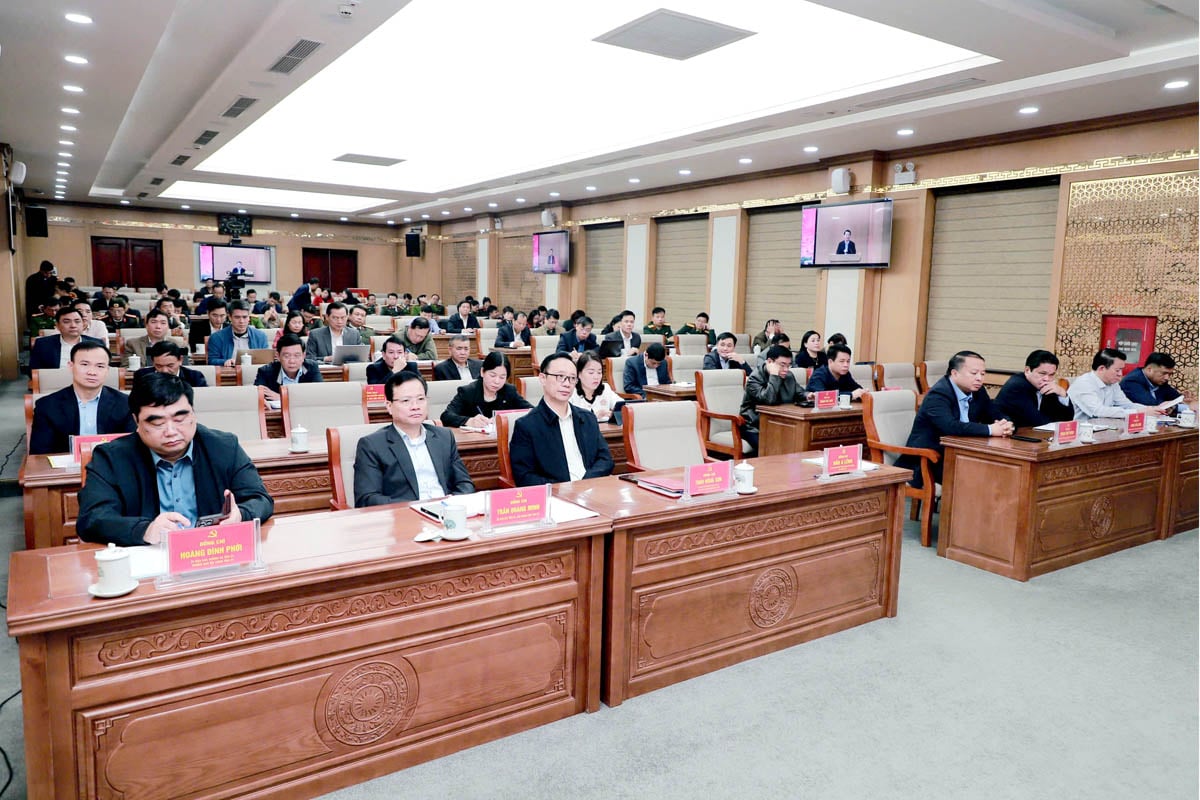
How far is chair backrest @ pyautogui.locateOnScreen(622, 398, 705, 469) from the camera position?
13.0ft

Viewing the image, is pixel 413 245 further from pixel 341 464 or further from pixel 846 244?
pixel 341 464

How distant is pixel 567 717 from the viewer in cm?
252

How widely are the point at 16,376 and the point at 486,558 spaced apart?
10.3m

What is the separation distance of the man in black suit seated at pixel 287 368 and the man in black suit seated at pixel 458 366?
2.70ft

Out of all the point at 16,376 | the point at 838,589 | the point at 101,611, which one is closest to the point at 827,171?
the point at 838,589

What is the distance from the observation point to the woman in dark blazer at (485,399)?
4.30 metres

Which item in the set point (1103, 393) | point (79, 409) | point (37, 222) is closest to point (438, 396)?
point (79, 409)

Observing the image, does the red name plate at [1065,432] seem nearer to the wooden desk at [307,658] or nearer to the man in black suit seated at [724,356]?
the wooden desk at [307,658]

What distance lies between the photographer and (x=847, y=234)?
8555mm

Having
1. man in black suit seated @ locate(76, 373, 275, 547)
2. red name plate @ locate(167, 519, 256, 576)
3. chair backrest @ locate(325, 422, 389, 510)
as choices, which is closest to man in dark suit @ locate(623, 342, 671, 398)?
chair backrest @ locate(325, 422, 389, 510)

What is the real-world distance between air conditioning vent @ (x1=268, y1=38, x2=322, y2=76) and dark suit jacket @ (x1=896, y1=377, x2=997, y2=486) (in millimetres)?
4546

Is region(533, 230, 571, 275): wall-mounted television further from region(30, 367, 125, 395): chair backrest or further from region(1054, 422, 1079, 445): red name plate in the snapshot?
region(1054, 422, 1079, 445): red name plate

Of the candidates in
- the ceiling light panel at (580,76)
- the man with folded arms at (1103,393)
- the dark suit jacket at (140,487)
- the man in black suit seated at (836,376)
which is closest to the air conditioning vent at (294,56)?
the ceiling light panel at (580,76)

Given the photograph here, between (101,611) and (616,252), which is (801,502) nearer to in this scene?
(101,611)
